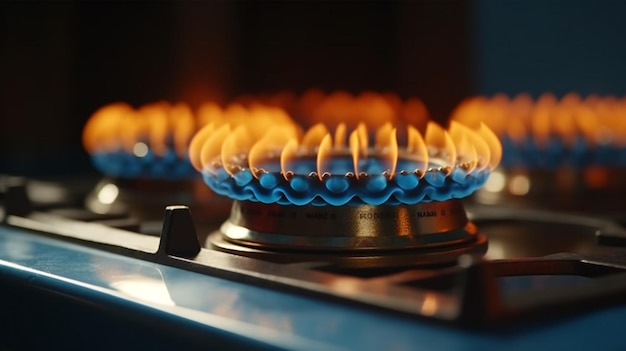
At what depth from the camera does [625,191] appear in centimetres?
142

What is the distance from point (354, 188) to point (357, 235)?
4 centimetres

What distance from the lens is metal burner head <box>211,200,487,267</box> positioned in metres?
0.78

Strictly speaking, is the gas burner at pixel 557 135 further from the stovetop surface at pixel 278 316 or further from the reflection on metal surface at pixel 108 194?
the stovetop surface at pixel 278 316

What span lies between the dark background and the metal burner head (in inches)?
44.1

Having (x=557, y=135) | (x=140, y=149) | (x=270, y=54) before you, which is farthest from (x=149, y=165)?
(x=270, y=54)

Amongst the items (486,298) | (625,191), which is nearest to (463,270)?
(486,298)

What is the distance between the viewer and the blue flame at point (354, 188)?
30.8 inches

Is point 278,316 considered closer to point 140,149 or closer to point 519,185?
point 140,149

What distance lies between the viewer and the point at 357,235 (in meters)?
0.78

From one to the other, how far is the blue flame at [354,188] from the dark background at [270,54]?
1.12m

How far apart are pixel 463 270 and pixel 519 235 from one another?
1.69 feet

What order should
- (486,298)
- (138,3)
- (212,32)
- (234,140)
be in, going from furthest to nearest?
1. (212,32)
2. (138,3)
3. (234,140)
4. (486,298)

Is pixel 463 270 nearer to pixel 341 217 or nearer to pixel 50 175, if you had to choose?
pixel 341 217

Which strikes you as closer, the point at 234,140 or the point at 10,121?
the point at 234,140
